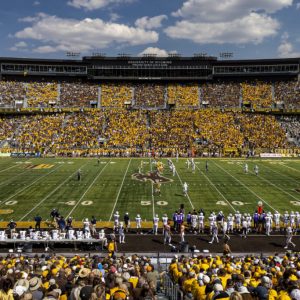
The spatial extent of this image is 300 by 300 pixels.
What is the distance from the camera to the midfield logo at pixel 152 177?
3062 centimetres

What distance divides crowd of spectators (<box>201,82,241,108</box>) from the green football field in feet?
83.6

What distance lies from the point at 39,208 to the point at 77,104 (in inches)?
1694

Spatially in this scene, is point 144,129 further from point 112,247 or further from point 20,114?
point 112,247

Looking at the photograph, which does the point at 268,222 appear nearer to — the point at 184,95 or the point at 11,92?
the point at 184,95

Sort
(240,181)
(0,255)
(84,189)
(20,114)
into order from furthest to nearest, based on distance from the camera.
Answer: (20,114) < (240,181) < (84,189) < (0,255)

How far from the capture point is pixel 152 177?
32.2 m

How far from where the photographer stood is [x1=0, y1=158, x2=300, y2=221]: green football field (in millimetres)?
22422

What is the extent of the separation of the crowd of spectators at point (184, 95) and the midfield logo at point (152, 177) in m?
32.4

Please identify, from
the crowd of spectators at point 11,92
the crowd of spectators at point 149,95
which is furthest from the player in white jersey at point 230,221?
the crowd of spectators at point 11,92

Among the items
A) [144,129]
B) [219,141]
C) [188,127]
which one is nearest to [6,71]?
[144,129]

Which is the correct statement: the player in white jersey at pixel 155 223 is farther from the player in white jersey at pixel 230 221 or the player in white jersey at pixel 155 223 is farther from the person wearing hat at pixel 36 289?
the person wearing hat at pixel 36 289

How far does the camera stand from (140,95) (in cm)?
6650

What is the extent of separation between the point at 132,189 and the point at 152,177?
497 cm

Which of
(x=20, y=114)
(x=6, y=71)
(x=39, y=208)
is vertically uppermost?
(x=6, y=71)
